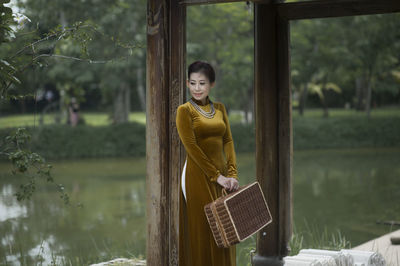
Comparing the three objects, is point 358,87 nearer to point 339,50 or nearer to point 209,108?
point 339,50

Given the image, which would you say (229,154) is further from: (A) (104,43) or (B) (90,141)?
(A) (104,43)

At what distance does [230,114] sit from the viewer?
2003cm

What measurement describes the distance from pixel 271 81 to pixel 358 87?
16.3 m

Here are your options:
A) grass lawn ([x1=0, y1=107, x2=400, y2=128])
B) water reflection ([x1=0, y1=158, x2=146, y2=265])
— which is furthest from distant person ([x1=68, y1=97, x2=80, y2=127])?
water reflection ([x1=0, y1=158, x2=146, y2=265])

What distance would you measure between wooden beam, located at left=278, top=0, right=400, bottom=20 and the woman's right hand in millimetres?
Result: 1620

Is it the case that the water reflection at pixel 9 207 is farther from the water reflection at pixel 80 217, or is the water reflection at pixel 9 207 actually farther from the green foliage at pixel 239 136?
the green foliage at pixel 239 136

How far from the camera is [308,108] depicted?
2170 cm

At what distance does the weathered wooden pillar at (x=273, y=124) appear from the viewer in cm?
443

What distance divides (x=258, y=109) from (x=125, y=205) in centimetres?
635

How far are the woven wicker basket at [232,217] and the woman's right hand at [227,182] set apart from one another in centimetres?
5

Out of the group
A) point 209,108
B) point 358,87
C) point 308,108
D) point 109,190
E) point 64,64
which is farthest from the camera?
point 308,108

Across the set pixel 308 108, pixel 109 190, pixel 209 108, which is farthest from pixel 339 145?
pixel 209 108

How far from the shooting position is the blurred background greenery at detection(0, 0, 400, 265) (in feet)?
35.4

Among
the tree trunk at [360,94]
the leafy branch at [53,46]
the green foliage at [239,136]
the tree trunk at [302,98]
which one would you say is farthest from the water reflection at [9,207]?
the tree trunk at [360,94]
